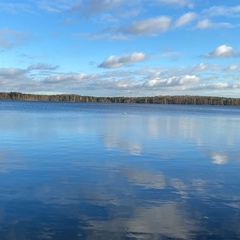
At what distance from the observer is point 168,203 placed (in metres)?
9.74

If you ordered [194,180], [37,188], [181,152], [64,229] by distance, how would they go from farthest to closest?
[181,152], [194,180], [37,188], [64,229]

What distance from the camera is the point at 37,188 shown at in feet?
35.8

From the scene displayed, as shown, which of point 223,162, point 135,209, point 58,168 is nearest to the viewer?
point 135,209

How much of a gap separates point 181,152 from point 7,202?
11.6 meters

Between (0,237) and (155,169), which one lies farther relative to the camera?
(155,169)

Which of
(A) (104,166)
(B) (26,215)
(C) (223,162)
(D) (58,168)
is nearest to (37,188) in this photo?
(B) (26,215)

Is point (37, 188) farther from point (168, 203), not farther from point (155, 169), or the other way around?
point (155, 169)

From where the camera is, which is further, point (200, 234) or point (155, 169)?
point (155, 169)

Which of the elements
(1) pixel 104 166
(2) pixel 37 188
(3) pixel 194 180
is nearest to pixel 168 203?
(3) pixel 194 180

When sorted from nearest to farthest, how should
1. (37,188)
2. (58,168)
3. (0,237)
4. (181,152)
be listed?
(0,237), (37,188), (58,168), (181,152)

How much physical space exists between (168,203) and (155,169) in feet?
15.2

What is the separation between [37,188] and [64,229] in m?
3.41

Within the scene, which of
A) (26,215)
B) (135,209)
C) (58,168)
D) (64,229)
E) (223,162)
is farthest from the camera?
(223,162)

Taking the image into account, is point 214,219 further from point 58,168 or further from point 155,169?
point 58,168
